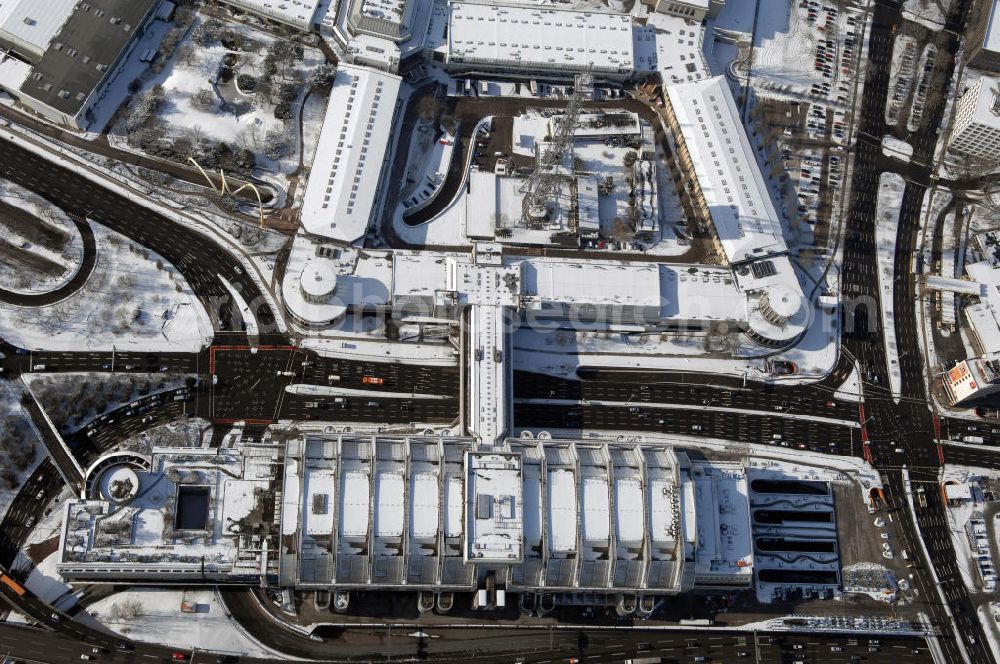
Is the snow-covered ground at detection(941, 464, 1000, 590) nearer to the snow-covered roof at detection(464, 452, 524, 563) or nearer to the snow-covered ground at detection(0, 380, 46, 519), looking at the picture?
the snow-covered roof at detection(464, 452, 524, 563)

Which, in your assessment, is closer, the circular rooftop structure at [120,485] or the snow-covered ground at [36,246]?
the circular rooftop structure at [120,485]

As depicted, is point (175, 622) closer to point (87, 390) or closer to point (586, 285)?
point (87, 390)

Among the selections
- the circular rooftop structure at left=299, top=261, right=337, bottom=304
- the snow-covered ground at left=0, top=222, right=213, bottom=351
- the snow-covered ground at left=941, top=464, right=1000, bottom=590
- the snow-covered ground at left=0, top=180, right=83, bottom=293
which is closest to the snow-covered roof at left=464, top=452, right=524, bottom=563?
the circular rooftop structure at left=299, top=261, right=337, bottom=304

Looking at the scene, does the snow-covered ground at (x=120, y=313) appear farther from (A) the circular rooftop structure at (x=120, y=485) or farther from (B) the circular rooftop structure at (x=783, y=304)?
(B) the circular rooftop structure at (x=783, y=304)

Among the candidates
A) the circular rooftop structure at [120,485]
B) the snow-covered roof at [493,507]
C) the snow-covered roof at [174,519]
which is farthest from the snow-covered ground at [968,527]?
the circular rooftop structure at [120,485]

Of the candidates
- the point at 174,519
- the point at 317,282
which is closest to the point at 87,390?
the point at 174,519

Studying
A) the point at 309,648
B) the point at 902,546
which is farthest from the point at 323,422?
the point at 902,546
